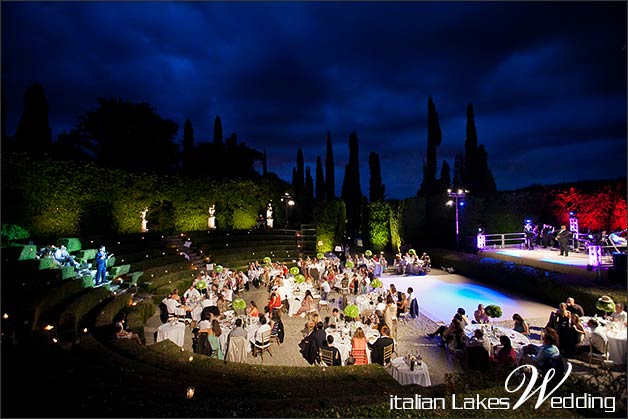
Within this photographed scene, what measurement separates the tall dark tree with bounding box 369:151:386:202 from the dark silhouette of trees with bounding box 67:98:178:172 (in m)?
29.3

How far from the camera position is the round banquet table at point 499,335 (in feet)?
28.4

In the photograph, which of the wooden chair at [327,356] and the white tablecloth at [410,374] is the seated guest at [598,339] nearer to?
the white tablecloth at [410,374]

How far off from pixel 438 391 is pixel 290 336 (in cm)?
640

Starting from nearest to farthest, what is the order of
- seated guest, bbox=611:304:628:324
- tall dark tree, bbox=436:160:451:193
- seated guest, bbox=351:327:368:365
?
seated guest, bbox=351:327:368:365, seated guest, bbox=611:304:628:324, tall dark tree, bbox=436:160:451:193

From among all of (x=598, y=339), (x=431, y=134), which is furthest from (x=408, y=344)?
(x=431, y=134)

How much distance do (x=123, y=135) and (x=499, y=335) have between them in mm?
36198

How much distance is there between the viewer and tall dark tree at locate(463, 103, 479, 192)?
36.1 meters

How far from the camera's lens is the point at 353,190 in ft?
158

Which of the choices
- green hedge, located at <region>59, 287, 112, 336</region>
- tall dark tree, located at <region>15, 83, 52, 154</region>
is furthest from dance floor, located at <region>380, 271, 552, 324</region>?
tall dark tree, located at <region>15, 83, 52, 154</region>

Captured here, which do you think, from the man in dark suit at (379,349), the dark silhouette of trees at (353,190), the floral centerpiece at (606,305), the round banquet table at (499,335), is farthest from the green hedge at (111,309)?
the dark silhouette of trees at (353,190)

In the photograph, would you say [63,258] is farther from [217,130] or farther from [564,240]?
[217,130]

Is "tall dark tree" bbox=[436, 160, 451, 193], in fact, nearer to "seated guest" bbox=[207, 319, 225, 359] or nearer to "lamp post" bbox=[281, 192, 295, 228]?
"lamp post" bbox=[281, 192, 295, 228]

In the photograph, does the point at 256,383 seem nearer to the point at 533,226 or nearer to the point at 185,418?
the point at 185,418

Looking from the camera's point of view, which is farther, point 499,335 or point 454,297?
point 454,297
